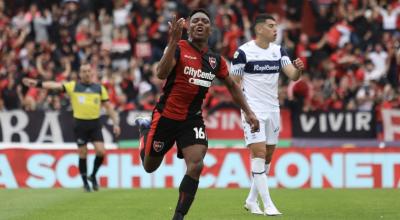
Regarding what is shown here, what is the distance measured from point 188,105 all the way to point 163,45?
1689 centimetres

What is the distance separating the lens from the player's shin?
10156 millimetres

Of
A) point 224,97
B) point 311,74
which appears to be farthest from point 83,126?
point 311,74

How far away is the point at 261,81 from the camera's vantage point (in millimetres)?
12820

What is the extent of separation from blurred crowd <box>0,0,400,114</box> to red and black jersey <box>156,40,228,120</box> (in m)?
13.0

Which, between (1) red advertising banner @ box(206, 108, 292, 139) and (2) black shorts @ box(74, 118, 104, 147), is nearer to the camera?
(2) black shorts @ box(74, 118, 104, 147)

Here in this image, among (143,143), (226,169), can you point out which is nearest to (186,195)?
(143,143)

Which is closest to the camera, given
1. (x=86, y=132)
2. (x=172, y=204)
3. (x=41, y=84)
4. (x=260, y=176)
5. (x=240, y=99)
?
(x=240, y=99)

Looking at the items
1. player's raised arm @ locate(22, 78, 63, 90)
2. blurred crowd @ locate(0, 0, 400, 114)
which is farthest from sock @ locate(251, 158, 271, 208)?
blurred crowd @ locate(0, 0, 400, 114)

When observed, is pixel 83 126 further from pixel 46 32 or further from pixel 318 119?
pixel 46 32

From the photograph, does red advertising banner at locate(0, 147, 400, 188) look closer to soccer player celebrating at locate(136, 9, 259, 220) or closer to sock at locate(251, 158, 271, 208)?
sock at locate(251, 158, 271, 208)

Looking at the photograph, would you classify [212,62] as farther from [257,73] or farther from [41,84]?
[41,84]

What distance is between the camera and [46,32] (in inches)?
1091

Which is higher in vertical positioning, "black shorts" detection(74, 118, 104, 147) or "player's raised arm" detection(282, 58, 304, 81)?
"player's raised arm" detection(282, 58, 304, 81)

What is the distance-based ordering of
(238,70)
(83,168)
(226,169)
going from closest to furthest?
1. (238,70)
2. (83,168)
3. (226,169)
